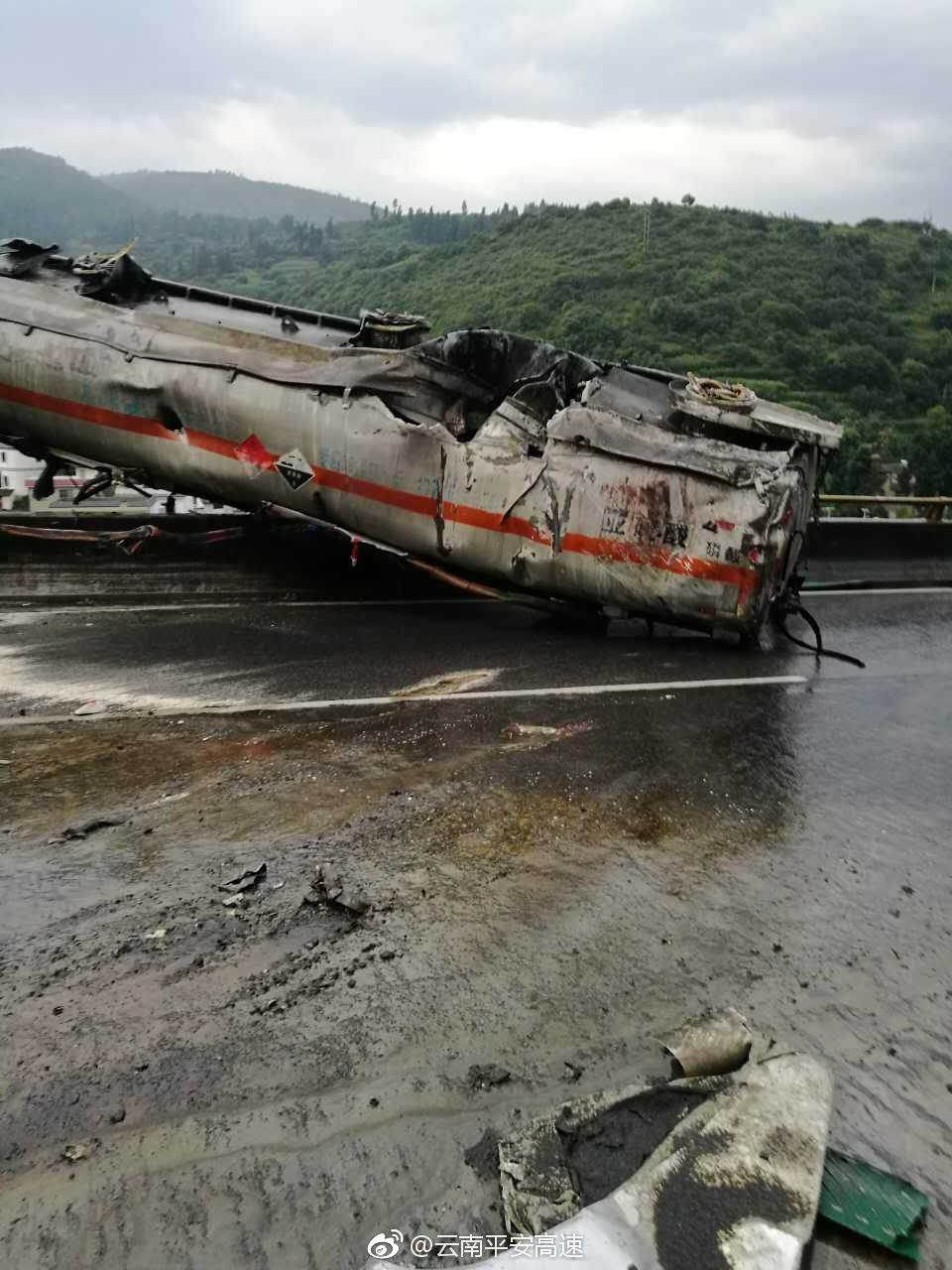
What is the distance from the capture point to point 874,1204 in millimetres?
2043

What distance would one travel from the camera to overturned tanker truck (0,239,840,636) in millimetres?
6422

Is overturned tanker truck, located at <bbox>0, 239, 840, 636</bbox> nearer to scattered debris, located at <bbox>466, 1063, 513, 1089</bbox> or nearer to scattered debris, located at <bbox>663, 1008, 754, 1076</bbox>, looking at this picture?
scattered debris, located at <bbox>663, 1008, 754, 1076</bbox>

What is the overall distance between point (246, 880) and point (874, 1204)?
2252 mm

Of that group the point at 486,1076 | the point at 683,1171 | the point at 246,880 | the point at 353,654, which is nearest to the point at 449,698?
the point at 353,654

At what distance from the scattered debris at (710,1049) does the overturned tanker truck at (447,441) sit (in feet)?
14.0

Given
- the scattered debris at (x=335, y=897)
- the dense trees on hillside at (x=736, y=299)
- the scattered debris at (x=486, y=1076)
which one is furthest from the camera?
the dense trees on hillside at (x=736, y=299)

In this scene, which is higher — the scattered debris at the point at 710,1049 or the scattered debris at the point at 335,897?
the scattered debris at the point at 710,1049

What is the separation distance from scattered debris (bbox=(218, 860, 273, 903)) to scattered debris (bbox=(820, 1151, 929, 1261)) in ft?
6.91

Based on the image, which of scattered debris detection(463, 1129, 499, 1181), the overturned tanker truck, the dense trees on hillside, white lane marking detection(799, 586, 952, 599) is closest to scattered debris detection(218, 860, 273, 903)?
scattered debris detection(463, 1129, 499, 1181)

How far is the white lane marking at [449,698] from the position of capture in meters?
5.14

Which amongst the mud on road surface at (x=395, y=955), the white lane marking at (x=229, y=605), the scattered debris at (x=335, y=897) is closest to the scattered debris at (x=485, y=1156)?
the mud on road surface at (x=395, y=955)

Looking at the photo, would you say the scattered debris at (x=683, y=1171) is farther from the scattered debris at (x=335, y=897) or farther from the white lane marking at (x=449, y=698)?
the white lane marking at (x=449, y=698)

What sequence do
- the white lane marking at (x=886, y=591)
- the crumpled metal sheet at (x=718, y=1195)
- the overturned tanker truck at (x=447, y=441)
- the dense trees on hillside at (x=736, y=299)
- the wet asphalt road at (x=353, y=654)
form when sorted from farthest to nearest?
the dense trees on hillside at (x=736, y=299), the white lane marking at (x=886, y=591), the overturned tanker truck at (x=447, y=441), the wet asphalt road at (x=353, y=654), the crumpled metal sheet at (x=718, y=1195)

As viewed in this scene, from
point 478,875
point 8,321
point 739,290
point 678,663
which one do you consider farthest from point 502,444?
point 739,290
